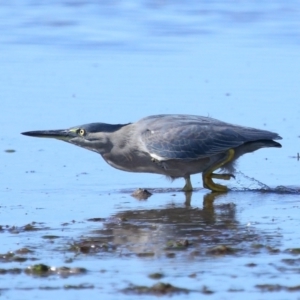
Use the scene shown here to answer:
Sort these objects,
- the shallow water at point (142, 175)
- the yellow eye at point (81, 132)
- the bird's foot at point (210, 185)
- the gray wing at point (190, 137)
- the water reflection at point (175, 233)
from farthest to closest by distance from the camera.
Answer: the bird's foot at point (210, 185)
the yellow eye at point (81, 132)
the gray wing at point (190, 137)
the water reflection at point (175, 233)
the shallow water at point (142, 175)

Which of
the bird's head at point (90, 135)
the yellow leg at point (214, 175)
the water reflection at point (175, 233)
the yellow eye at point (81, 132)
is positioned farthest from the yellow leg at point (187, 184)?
the yellow eye at point (81, 132)

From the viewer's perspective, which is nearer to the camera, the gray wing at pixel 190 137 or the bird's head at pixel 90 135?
the gray wing at pixel 190 137

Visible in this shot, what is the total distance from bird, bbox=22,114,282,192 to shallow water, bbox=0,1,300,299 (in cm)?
A: 21

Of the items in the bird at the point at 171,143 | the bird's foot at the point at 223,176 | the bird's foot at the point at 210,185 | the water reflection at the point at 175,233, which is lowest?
the water reflection at the point at 175,233

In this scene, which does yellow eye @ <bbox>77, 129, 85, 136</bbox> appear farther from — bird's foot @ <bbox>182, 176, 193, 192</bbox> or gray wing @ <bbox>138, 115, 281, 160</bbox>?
bird's foot @ <bbox>182, 176, 193, 192</bbox>

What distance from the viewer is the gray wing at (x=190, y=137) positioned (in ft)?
28.5

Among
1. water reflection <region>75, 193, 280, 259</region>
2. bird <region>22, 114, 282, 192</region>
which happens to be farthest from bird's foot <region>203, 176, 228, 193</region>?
water reflection <region>75, 193, 280, 259</region>

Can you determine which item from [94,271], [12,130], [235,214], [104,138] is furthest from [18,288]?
[12,130]

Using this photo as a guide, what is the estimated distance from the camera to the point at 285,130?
10.7 metres

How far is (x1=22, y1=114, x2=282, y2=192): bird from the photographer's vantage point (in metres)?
8.72

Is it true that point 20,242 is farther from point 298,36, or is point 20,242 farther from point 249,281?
point 298,36

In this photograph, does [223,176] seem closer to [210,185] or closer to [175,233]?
[210,185]

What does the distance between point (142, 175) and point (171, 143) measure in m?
1.00

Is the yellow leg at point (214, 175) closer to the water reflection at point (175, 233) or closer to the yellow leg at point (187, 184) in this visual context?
the yellow leg at point (187, 184)
